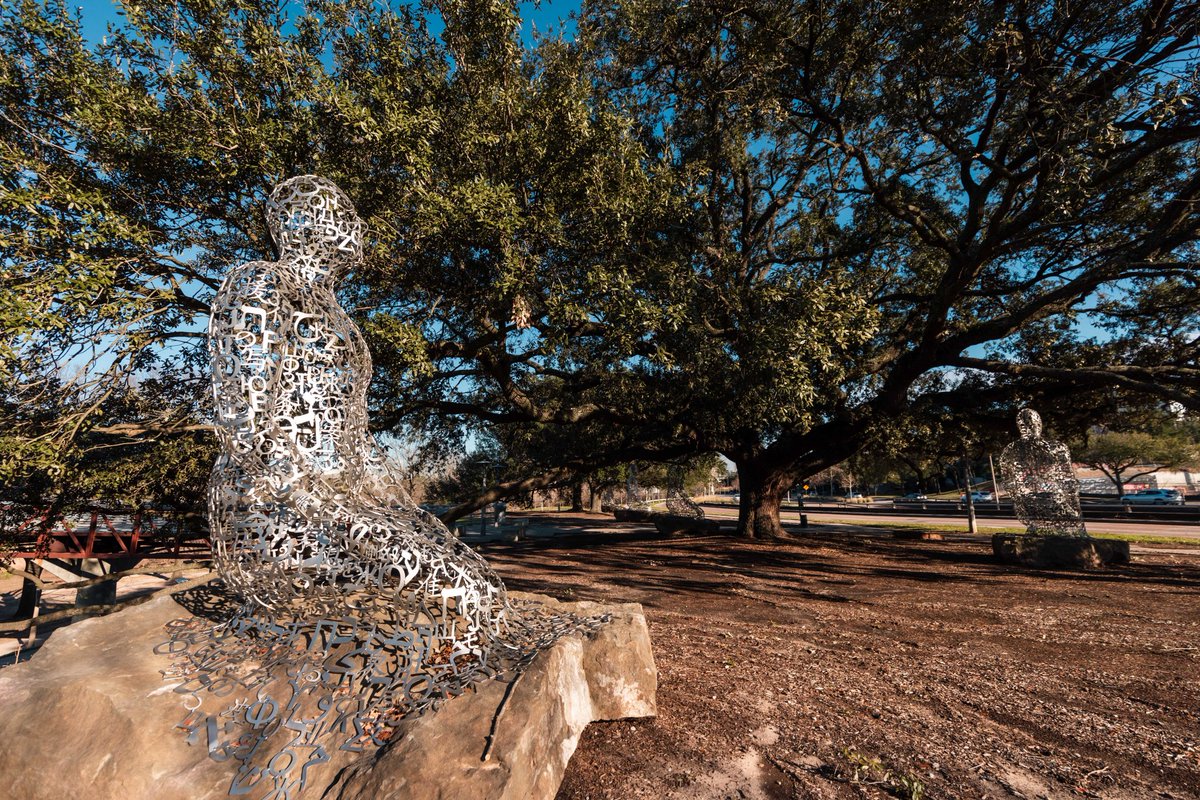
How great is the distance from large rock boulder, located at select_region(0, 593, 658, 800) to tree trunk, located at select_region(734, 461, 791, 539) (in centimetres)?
1283

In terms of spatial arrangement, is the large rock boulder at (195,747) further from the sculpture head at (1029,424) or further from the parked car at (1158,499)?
the parked car at (1158,499)

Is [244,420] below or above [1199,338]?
below

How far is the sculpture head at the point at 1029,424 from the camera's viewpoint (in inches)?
A: 444

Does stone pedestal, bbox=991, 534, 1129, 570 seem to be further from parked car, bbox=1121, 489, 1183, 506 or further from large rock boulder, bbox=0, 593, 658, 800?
parked car, bbox=1121, 489, 1183, 506

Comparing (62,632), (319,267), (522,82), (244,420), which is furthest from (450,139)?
(62,632)

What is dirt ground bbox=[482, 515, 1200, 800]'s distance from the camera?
336 centimetres

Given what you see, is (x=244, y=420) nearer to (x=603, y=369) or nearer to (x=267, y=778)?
(x=267, y=778)

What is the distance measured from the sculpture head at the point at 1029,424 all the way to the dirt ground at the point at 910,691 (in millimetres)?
2891

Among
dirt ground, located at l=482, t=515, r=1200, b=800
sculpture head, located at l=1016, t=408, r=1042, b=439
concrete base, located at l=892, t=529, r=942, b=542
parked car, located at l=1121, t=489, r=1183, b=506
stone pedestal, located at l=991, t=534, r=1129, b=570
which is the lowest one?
dirt ground, located at l=482, t=515, r=1200, b=800

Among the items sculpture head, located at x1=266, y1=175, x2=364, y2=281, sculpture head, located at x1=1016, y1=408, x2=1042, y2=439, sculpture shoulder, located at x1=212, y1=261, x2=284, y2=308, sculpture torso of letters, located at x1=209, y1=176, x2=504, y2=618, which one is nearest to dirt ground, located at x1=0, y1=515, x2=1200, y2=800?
sculpture torso of letters, located at x1=209, y1=176, x2=504, y2=618

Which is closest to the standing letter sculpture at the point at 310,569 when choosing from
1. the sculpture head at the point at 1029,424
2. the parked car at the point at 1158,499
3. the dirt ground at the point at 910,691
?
the dirt ground at the point at 910,691

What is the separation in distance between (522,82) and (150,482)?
25.2 feet

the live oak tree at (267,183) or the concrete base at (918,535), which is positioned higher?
the live oak tree at (267,183)

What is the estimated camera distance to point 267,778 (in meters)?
2.92
